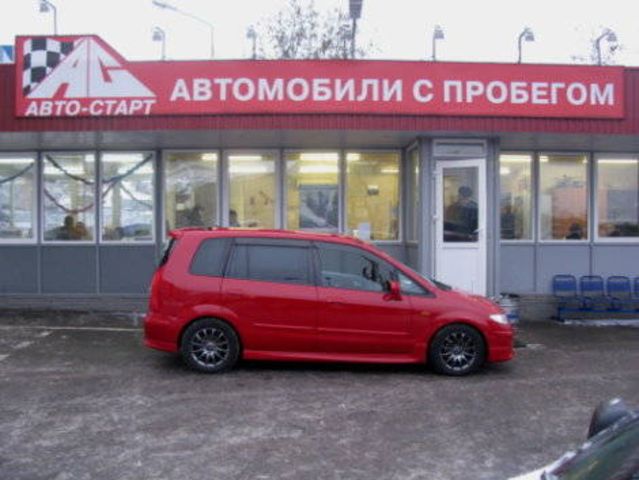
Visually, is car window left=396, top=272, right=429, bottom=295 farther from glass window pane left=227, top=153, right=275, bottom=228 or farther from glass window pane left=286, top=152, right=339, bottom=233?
glass window pane left=227, top=153, right=275, bottom=228

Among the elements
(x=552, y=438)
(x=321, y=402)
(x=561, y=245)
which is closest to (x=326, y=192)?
(x=561, y=245)

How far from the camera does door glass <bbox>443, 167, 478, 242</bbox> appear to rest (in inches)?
480

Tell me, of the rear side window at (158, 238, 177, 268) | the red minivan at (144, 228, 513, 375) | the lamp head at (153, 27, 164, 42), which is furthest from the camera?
the lamp head at (153, 27, 164, 42)

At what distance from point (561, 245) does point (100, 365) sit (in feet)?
28.2

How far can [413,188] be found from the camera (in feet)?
43.3

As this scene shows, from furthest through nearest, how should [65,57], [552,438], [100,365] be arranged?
[65,57]
[100,365]
[552,438]

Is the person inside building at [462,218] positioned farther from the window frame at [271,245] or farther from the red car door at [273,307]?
the red car door at [273,307]

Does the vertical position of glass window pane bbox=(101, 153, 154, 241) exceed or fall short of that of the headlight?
it exceeds it

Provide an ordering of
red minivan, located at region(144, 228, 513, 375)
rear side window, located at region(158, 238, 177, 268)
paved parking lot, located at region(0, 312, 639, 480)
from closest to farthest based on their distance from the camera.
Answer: paved parking lot, located at region(0, 312, 639, 480) < red minivan, located at region(144, 228, 513, 375) < rear side window, located at region(158, 238, 177, 268)

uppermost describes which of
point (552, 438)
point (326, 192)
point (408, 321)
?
point (326, 192)

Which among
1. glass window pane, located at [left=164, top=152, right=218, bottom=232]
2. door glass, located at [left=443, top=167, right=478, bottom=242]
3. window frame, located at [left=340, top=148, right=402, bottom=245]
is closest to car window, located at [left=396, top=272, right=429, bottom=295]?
door glass, located at [left=443, top=167, right=478, bottom=242]

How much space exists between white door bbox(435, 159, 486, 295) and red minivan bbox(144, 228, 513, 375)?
360 centimetres

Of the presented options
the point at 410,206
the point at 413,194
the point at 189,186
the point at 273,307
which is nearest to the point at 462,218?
the point at 413,194

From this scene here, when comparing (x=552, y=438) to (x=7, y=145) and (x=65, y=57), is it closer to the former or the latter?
(x=65, y=57)
